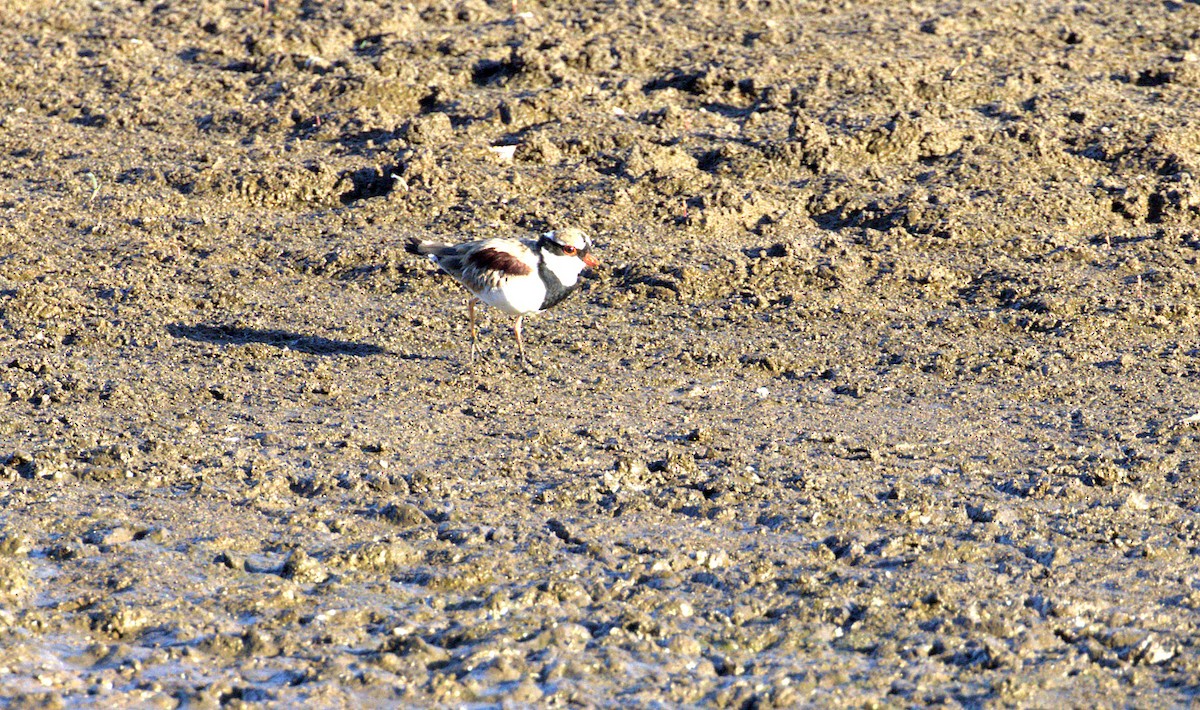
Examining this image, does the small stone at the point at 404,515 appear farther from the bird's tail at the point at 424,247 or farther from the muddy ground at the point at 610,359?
the bird's tail at the point at 424,247

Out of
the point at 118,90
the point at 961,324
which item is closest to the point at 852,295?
the point at 961,324

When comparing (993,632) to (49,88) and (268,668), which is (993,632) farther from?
(49,88)

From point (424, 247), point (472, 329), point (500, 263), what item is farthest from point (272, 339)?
point (500, 263)

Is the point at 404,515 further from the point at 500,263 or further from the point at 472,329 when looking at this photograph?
the point at 472,329

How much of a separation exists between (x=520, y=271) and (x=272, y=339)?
1.63 meters

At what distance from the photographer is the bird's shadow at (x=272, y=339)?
8.61 m

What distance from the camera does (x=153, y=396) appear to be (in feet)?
25.5

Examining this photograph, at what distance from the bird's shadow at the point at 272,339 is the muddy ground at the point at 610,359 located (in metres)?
0.05

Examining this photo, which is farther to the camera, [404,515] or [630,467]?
[630,467]

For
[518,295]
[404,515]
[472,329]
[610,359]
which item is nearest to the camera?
[404,515]

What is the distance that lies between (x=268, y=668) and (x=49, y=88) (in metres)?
9.14

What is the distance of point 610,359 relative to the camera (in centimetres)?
848

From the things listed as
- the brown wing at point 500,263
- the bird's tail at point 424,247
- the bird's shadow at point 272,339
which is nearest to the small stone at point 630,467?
the brown wing at point 500,263

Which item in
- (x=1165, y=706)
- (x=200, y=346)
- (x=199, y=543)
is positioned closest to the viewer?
(x=1165, y=706)
